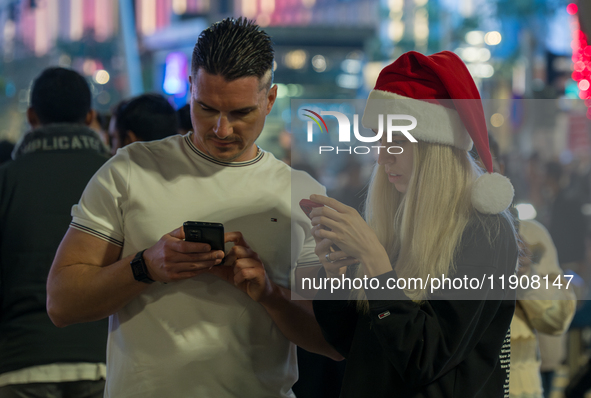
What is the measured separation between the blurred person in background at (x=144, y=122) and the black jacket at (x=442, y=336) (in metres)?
1.65

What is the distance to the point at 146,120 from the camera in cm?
284

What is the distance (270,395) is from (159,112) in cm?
168

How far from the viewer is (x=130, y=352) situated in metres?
1.63

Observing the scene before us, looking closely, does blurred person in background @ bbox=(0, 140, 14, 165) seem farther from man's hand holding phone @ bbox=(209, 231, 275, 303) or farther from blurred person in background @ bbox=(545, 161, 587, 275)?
blurred person in background @ bbox=(545, 161, 587, 275)

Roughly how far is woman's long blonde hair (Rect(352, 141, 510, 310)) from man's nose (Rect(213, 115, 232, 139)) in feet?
1.63

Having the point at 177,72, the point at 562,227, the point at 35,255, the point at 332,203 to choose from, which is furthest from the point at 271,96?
the point at 177,72

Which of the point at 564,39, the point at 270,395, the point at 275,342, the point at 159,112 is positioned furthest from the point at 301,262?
the point at 564,39

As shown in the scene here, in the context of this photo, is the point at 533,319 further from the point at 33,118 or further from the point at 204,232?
the point at 33,118

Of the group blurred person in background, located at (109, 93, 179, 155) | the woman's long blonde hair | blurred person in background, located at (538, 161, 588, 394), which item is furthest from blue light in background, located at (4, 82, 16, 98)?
the woman's long blonde hair

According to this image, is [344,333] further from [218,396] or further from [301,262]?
[218,396]

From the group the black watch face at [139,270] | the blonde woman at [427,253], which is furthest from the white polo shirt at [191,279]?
the blonde woman at [427,253]

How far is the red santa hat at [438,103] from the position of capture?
1.44 m

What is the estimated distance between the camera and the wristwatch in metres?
1.50

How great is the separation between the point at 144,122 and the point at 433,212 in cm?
184
